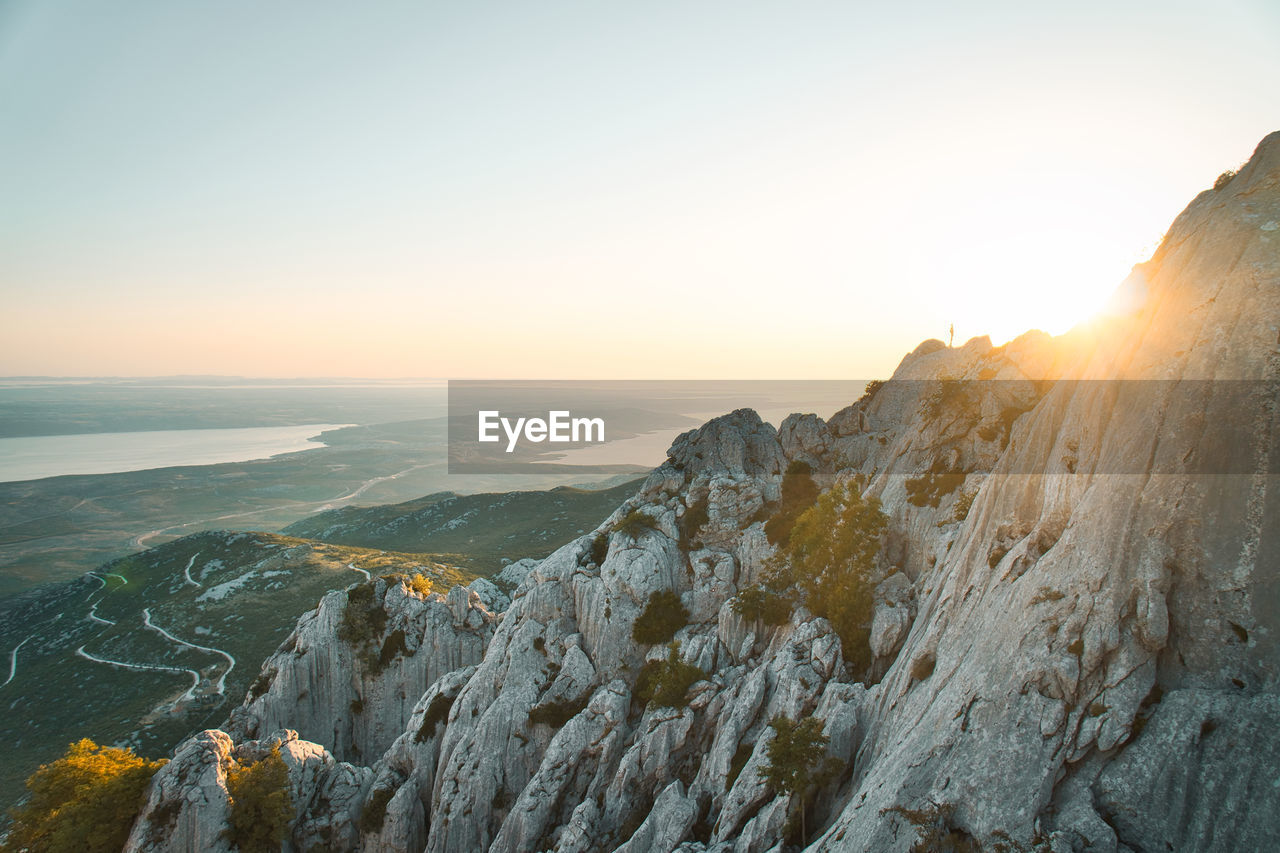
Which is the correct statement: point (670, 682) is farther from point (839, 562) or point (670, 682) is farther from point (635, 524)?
point (635, 524)

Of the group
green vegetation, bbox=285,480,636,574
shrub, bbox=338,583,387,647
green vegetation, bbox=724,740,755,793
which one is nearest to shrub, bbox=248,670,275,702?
shrub, bbox=338,583,387,647

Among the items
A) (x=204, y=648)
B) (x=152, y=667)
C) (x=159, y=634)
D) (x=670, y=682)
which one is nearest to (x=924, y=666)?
(x=670, y=682)

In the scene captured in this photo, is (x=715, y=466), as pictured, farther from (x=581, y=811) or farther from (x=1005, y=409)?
(x=581, y=811)

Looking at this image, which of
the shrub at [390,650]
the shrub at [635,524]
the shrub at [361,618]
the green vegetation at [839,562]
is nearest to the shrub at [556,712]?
the shrub at [635,524]

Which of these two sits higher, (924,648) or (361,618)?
(924,648)

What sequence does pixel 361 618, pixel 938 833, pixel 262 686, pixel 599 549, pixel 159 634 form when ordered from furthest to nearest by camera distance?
pixel 159 634
pixel 361 618
pixel 262 686
pixel 599 549
pixel 938 833

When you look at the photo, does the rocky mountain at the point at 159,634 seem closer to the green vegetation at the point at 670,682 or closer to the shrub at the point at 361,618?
the shrub at the point at 361,618

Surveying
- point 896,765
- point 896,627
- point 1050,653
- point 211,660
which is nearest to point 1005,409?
point 896,627
